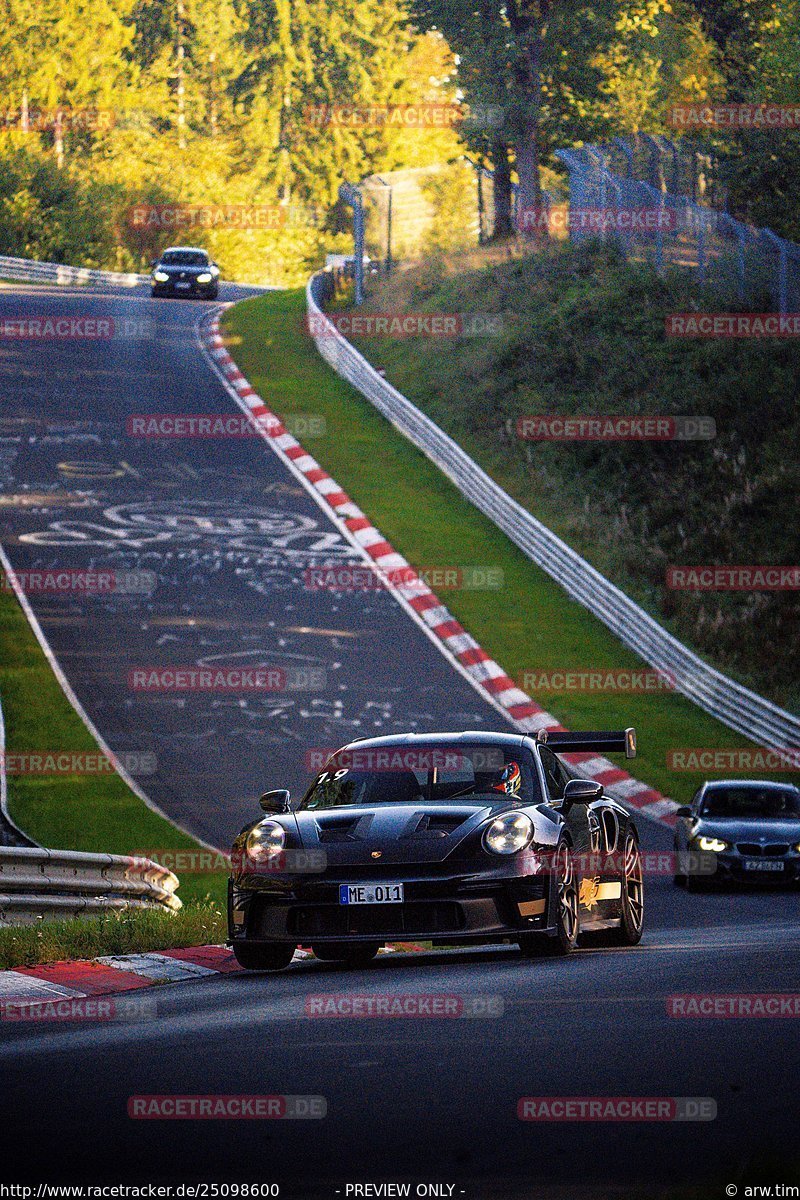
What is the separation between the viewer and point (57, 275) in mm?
72312

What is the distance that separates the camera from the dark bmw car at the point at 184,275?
6322 centimetres

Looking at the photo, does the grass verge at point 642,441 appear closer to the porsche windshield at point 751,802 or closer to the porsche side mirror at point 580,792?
the porsche windshield at point 751,802

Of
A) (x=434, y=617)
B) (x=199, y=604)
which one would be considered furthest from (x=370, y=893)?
(x=434, y=617)

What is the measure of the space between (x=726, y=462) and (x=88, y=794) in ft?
63.0

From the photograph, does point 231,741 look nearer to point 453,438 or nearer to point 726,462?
point 726,462

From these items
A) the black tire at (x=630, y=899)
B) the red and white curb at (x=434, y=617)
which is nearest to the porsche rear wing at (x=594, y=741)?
the black tire at (x=630, y=899)

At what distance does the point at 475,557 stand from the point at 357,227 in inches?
884

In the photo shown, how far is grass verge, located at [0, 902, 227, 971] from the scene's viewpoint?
37.0ft

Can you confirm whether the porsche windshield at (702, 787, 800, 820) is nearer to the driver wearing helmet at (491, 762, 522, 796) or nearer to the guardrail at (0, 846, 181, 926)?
the guardrail at (0, 846, 181, 926)

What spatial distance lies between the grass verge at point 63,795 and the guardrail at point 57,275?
4600 cm

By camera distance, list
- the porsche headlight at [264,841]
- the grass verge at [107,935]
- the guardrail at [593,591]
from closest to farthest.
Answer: the porsche headlight at [264,841] → the grass verge at [107,935] → the guardrail at [593,591]

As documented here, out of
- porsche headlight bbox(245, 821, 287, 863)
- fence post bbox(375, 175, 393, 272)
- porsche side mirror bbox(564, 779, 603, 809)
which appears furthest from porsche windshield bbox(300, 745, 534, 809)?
fence post bbox(375, 175, 393, 272)

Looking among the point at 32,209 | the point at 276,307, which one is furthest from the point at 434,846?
the point at 32,209

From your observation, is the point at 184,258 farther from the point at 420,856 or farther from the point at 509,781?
the point at 420,856
